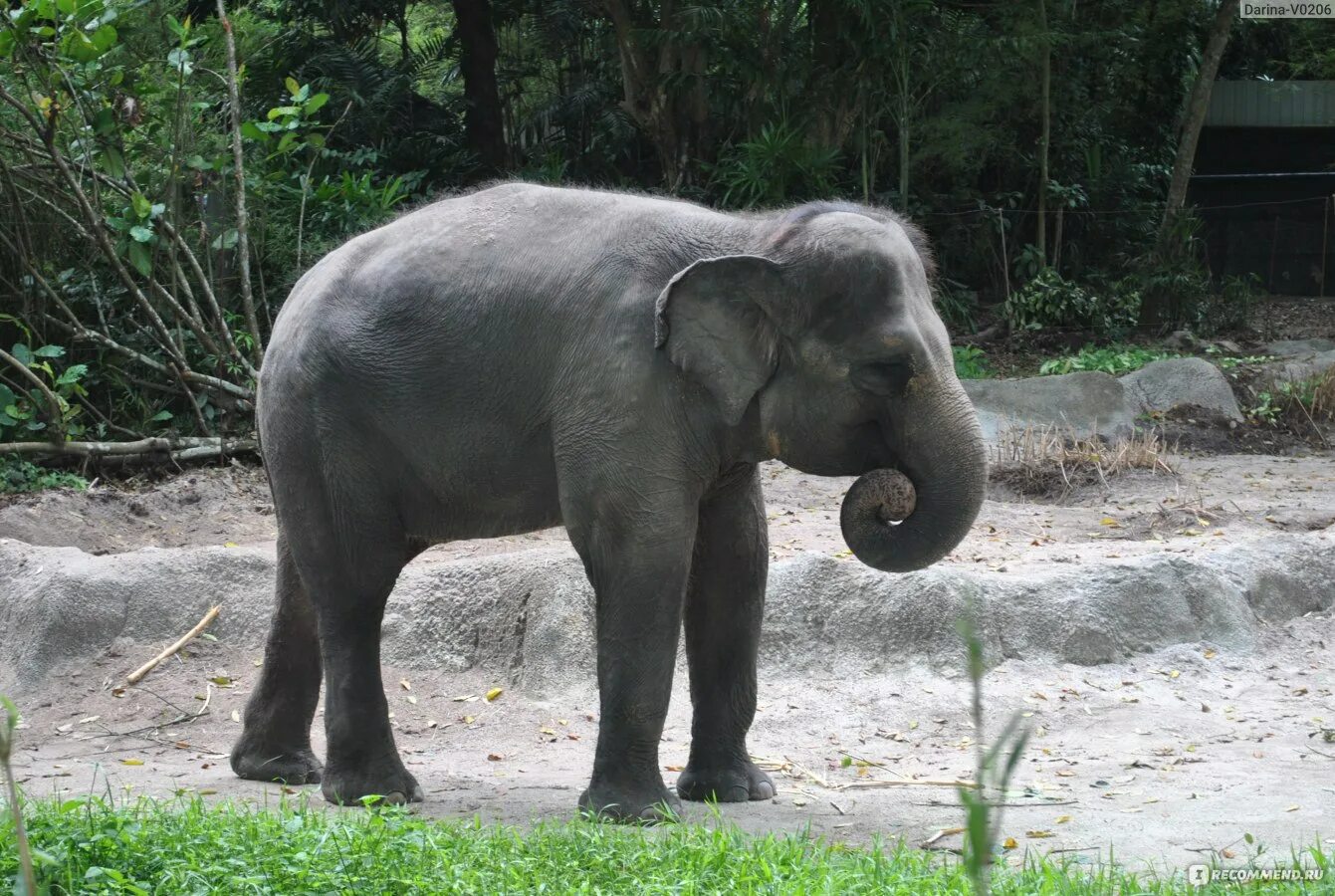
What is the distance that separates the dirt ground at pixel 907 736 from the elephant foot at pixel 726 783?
9cm

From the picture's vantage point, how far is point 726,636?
542 cm

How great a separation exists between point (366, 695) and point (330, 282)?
4.94 ft

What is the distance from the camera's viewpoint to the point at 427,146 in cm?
1841

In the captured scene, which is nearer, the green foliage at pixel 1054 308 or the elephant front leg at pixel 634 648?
the elephant front leg at pixel 634 648

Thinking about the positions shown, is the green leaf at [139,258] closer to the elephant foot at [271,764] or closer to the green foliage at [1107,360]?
the elephant foot at [271,764]

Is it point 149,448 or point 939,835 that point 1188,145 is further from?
point 939,835

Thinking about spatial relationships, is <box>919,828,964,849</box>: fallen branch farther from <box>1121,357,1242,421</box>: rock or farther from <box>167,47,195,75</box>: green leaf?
<box>1121,357,1242,421</box>: rock

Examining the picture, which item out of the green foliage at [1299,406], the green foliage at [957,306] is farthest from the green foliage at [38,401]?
the green foliage at [1299,406]

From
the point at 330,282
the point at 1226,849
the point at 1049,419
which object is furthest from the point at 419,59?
the point at 1226,849

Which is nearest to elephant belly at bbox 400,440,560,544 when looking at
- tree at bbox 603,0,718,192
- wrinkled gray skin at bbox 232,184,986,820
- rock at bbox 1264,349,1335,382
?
wrinkled gray skin at bbox 232,184,986,820

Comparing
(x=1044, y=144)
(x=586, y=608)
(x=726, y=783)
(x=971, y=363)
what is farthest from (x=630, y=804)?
(x=1044, y=144)

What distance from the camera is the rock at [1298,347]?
52.3ft

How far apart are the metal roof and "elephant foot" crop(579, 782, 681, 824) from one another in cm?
1925

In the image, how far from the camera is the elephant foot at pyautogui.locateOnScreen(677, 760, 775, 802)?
541 cm
